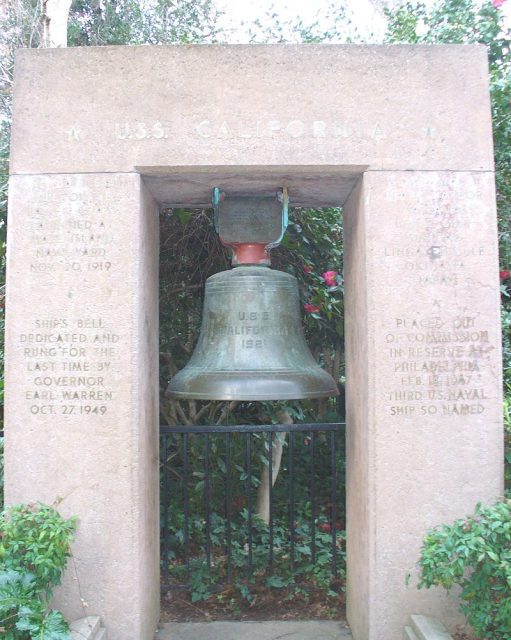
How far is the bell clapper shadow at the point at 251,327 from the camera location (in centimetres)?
304

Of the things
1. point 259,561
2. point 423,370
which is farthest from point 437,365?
point 259,561

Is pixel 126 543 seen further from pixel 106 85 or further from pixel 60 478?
pixel 106 85

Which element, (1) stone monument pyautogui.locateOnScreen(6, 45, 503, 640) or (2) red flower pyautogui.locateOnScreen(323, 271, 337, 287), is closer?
(1) stone monument pyautogui.locateOnScreen(6, 45, 503, 640)

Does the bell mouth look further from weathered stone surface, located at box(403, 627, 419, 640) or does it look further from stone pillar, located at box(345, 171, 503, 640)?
weathered stone surface, located at box(403, 627, 419, 640)

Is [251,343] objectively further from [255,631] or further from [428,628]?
[255,631]

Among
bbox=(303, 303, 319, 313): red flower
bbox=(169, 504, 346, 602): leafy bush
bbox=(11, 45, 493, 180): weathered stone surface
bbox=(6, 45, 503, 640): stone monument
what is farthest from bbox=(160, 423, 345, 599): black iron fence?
bbox=(11, 45, 493, 180): weathered stone surface

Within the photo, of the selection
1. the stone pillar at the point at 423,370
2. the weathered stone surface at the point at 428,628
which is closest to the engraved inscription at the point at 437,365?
the stone pillar at the point at 423,370

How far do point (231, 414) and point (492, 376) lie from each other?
297 centimetres

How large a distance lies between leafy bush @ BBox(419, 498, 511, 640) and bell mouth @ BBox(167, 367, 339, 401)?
91 cm

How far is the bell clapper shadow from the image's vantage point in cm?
304

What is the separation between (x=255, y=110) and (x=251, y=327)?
112 centimetres

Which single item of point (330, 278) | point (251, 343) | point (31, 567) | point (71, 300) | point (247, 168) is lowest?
point (31, 567)

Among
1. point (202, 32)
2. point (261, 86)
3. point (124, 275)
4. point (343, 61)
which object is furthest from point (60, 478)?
point (202, 32)

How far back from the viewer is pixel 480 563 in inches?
97.2
